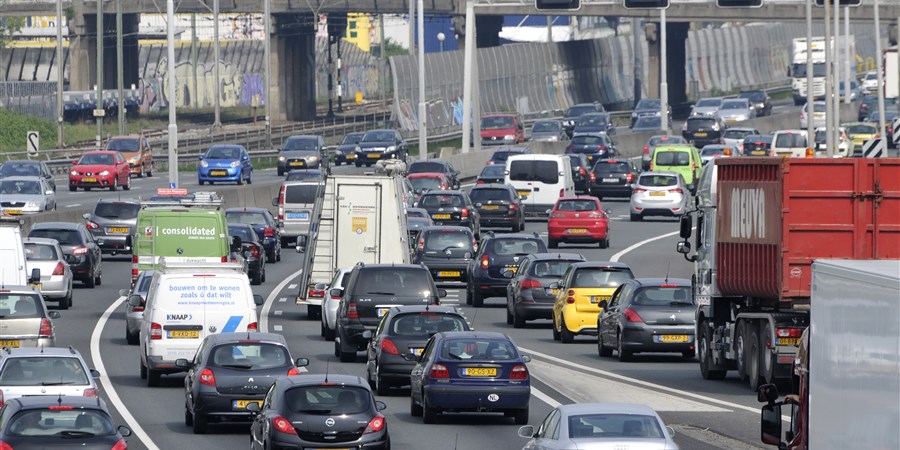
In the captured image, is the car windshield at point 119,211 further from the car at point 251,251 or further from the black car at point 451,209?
the black car at point 451,209

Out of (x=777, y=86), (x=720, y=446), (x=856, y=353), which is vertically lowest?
(x=720, y=446)

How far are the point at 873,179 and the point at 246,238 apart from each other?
23.2 m

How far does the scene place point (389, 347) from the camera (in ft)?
82.7

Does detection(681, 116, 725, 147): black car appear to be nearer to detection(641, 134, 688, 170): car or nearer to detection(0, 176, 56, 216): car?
detection(641, 134, 688, 170): car

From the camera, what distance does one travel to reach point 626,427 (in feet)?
52.0

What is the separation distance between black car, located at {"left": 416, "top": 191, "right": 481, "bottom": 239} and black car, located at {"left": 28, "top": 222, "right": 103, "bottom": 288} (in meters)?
11.4

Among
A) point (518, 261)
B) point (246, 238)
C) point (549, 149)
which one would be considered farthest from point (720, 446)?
point (549, 149)

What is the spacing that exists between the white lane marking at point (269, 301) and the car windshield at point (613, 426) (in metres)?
18.2

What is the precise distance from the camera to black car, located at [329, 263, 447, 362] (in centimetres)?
2950

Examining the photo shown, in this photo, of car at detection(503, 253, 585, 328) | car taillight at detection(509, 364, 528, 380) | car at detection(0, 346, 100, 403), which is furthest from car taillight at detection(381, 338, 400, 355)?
car at detection(503, 253, 585, 328)

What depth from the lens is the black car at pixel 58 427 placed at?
16.9 metres

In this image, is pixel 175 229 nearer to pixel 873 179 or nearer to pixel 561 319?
pixel 561 319

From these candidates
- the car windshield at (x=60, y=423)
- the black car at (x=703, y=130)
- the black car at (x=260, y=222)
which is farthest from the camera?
the black car at (x=703, y=130)

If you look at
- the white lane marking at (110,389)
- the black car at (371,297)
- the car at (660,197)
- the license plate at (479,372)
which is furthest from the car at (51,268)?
the car at (660,197)
